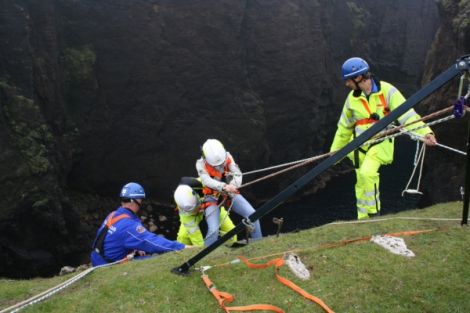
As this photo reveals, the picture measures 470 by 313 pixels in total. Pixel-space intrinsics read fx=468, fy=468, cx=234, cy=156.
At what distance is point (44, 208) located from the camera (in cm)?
3597

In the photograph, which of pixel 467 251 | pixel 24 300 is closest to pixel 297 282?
pixel 467 251

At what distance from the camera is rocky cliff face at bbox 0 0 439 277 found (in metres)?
35.8

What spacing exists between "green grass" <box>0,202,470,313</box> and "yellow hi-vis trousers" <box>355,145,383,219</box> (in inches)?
70.4

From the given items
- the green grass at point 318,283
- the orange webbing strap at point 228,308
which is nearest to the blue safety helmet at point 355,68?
the green grass at point 318,283

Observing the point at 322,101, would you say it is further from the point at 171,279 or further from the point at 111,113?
the point at 171,279

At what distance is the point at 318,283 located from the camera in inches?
339

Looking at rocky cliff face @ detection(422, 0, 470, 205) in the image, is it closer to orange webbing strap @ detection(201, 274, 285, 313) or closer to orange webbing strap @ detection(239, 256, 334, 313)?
orange webbing strap @ detection(239, 256, 334, 313)

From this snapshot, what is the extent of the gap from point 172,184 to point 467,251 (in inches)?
1864

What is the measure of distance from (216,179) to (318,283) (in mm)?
5623

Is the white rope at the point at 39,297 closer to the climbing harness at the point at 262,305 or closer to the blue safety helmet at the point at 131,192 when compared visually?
the blue safety helmet at the point at 131,192

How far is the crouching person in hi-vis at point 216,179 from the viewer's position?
1306 centimetres

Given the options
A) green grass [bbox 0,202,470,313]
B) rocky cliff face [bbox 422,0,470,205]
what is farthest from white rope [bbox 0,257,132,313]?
rocky cliff face [bbox 422,0,470,205]

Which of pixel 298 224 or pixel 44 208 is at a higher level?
pixel 44 208

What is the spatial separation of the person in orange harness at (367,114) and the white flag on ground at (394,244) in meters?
2.47
